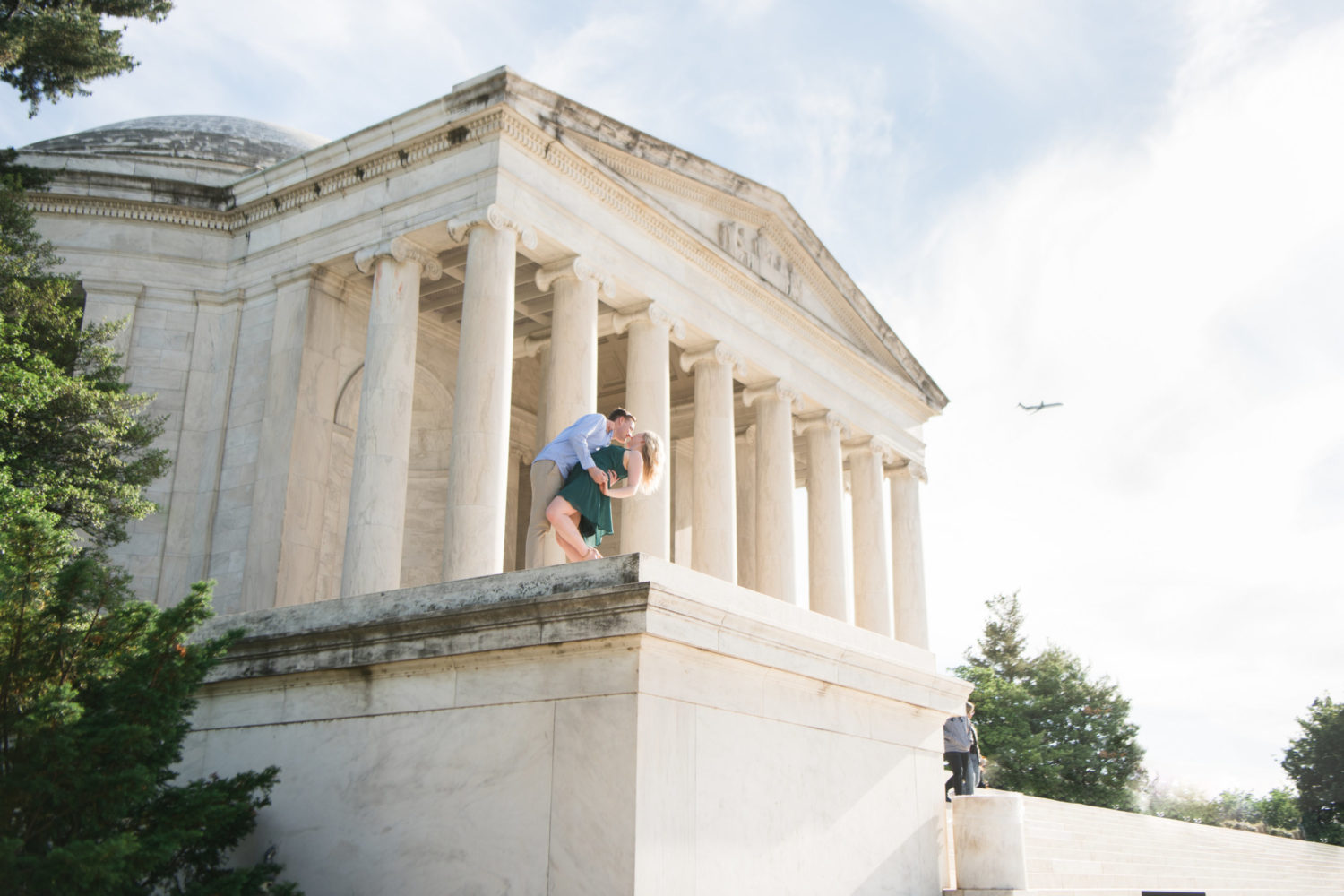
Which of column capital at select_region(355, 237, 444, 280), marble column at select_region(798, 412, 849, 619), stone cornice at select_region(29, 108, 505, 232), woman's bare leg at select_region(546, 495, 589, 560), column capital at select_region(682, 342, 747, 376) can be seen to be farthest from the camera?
marble column at select_region(798, 412, 849, 619)

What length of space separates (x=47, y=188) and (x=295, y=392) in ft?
30.0

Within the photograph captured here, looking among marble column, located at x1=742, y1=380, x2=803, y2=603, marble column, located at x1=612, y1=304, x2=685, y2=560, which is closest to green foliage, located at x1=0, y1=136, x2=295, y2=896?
marble column, located at x1=612, y1=304, x2=685, y2=560

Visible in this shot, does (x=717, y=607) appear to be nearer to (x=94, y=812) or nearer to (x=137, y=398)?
(x=94, y=812)

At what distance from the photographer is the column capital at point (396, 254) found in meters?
27.2

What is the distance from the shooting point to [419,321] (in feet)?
114

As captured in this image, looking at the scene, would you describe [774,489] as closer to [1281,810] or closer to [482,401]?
[482,401]

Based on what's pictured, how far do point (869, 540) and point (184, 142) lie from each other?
86.0ft

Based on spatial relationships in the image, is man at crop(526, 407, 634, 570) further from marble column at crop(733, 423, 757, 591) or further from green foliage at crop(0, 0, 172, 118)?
marble column at crop(733, 423, 757, 591)

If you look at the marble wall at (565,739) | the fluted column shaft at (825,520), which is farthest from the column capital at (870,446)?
the marble wall at (565,739)

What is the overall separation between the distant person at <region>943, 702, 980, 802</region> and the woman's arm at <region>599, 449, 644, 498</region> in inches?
392

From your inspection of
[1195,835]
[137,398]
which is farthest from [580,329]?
[1195,835]

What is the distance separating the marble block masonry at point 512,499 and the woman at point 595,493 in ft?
3.51

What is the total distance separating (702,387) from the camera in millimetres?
33969

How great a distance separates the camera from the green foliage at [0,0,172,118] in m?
23.2
